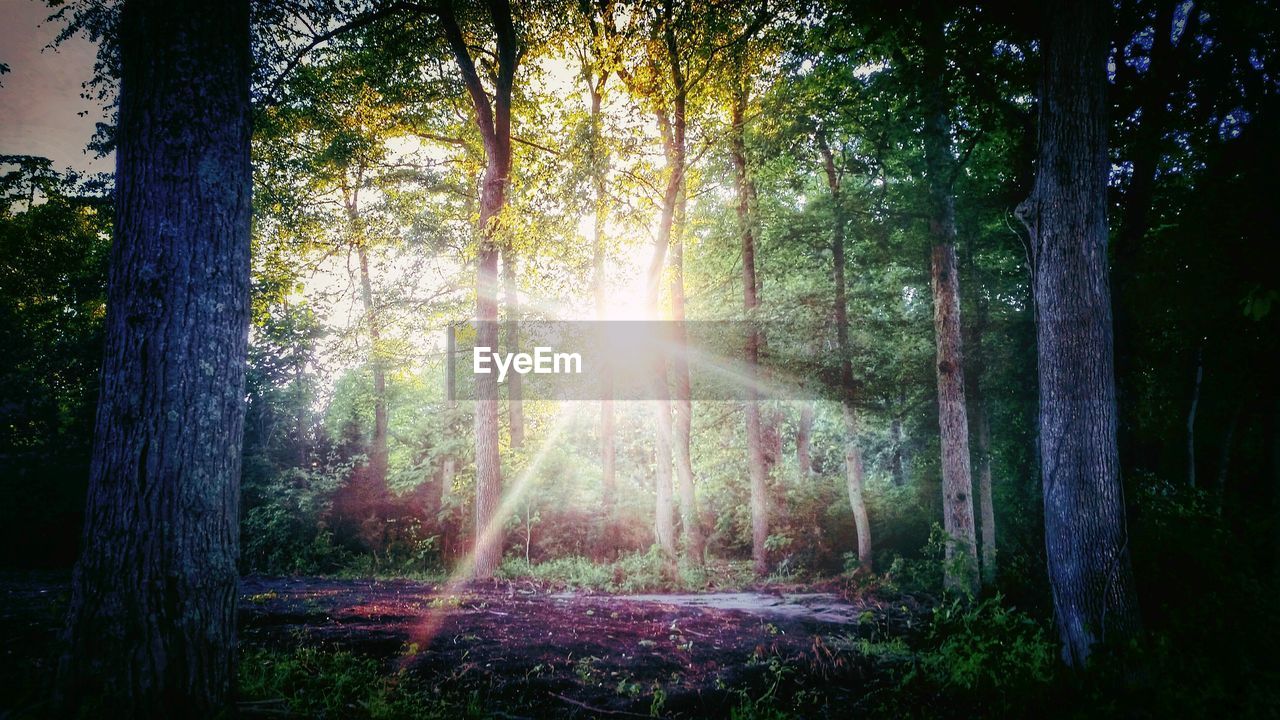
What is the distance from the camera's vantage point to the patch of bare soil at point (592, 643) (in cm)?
384

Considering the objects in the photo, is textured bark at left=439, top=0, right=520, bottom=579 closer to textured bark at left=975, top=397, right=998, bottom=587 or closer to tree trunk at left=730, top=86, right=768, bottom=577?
tree trunk at left=730, top=86, right=768, bottom=577

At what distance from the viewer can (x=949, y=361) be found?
891cm

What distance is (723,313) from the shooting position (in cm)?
1462

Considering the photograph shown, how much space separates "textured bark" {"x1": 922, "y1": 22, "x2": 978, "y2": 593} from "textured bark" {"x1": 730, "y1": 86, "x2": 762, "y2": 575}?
4.33 m

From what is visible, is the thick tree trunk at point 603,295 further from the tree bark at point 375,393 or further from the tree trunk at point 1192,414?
the tree trunk at point 1192,414

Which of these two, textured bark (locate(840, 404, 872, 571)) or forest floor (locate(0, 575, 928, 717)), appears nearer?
forest floor (locate(0, 575, 928, 717))

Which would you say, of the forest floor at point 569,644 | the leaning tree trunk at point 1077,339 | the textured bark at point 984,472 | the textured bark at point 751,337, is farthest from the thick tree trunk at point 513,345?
the textured bark at point 984,472

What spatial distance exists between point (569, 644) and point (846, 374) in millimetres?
9326

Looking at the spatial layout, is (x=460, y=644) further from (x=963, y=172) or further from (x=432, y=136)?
(x=963, y=172)

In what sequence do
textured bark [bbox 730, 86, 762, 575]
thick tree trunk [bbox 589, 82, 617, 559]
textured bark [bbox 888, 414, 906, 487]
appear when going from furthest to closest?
1. textured bark [bbox 888, 414, 906, 487]
2. textured bark [bbox 730, 86, 762, 575]
3. thick tree trunk [bbox 589, 82, 617, 559]

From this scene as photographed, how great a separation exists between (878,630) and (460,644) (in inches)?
205

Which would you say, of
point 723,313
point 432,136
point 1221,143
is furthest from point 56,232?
point 1221,143

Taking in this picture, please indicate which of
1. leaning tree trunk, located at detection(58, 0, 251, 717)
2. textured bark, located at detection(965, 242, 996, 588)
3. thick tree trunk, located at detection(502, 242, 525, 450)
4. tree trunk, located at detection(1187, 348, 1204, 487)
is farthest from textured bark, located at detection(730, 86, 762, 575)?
leaning tree trunk, located at detection(58, 0, 251, 717)

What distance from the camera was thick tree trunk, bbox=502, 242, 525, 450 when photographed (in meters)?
13.2
